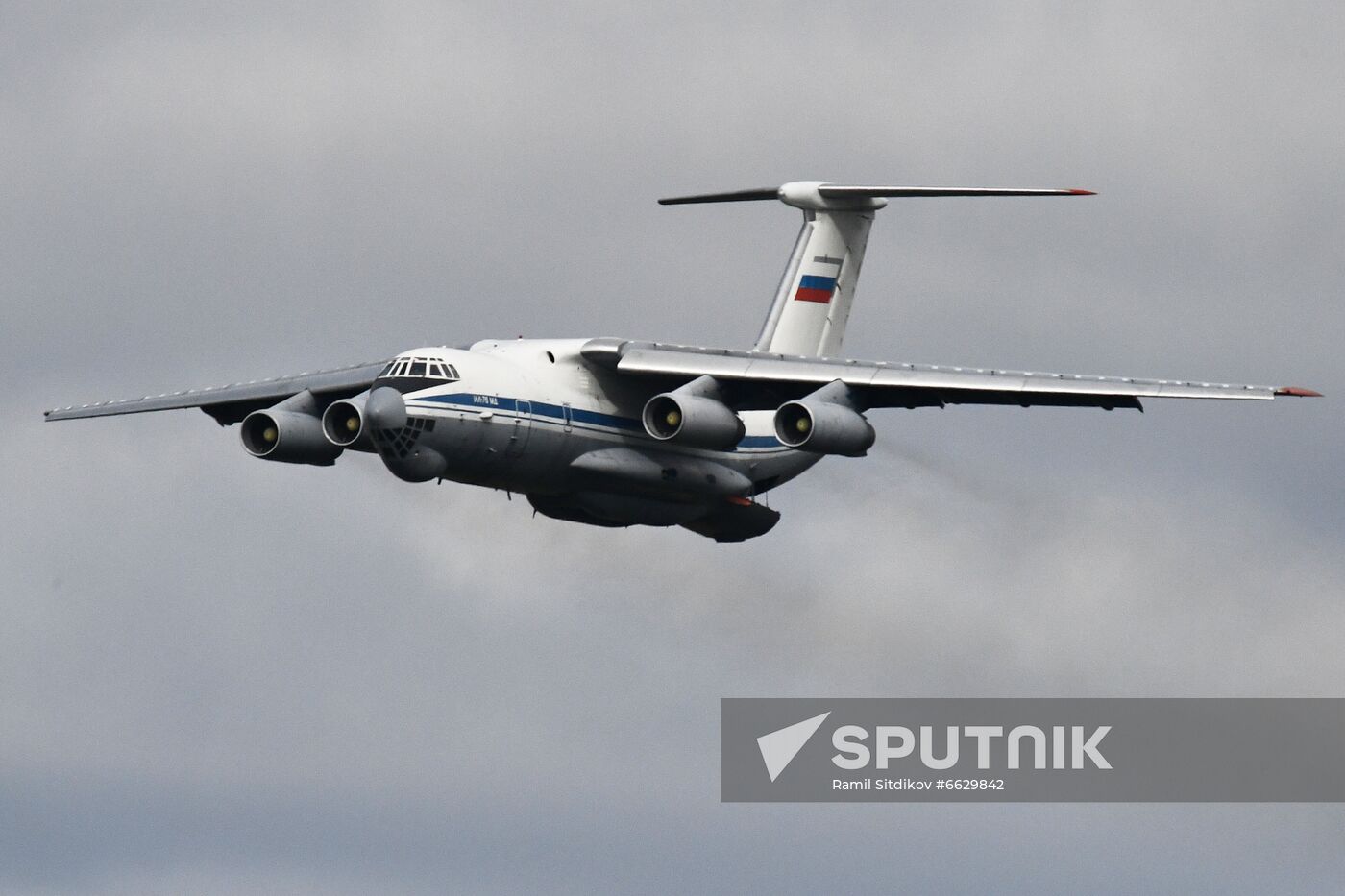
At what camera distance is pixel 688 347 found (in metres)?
32.5

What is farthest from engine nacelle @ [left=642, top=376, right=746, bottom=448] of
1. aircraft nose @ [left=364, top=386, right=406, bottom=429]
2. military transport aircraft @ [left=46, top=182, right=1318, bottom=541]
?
aircraft nose @ [left=364, top=386, right=406, bottom=429]

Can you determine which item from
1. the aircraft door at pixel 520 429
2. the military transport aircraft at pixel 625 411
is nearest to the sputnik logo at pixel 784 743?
the military transport aircraft at pixel 625 411

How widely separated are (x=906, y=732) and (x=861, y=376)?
442 cm

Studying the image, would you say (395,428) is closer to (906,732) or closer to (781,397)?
(781,397)

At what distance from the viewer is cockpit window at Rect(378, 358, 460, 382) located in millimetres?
30984

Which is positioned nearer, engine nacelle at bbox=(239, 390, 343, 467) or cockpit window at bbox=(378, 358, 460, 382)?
cockpit window at bbox=(378, 358, 460, 382)

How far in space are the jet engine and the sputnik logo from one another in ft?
13.2

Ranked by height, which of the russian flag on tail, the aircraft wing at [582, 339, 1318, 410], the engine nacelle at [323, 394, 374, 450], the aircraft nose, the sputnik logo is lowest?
the sputnik logo

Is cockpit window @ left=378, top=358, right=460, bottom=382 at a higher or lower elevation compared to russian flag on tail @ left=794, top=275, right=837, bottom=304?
lower

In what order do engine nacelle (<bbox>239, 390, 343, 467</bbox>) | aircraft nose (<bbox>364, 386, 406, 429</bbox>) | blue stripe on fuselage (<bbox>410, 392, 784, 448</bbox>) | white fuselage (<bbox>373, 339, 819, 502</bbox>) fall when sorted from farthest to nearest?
1. engine nacelle (<bbox>239, 390, 343, 467</bbox>)
2. blue stripe on fuselage (<bbox>410, 392, 784, 448</bbox>)
3. white fuselage (<bbox>373, 339, 819, 502</bbox>)
4. aircraft nose (<bbox>364, 386, 406, 429</bbox>)

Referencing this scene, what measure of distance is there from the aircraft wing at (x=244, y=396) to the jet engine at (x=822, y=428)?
Answer: 5.04 meters

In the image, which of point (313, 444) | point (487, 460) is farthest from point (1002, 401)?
point (313, 444)

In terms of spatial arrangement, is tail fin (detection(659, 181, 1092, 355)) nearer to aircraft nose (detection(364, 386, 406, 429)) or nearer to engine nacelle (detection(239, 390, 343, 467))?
engine nacelle (detection(239, 390, 343, 467))

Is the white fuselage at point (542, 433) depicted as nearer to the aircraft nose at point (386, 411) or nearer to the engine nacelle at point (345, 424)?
the aircraft nose at point (386, 411)
